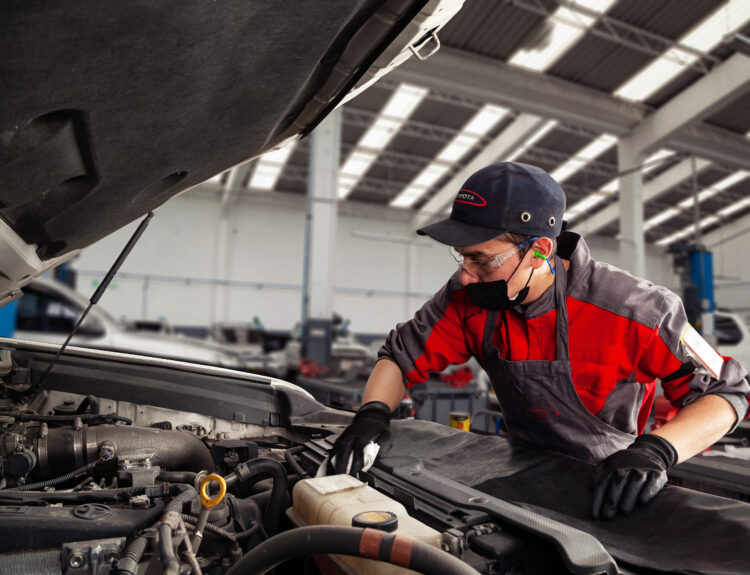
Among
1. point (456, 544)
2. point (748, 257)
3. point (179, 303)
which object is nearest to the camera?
point (456, 544)

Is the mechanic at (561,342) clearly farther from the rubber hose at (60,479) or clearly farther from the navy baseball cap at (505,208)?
the rubber hose at (60,479)

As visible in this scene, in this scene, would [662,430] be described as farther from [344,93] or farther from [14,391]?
[14,391]

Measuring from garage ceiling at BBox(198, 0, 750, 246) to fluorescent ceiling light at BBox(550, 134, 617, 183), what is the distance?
34 mm

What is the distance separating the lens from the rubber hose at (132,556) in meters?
0.79

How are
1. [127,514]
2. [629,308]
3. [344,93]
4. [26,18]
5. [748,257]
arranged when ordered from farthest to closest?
[748,257]
[629,308]
[344,93]
[127,514]
[26,18]

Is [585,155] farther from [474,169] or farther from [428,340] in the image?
[428,340]

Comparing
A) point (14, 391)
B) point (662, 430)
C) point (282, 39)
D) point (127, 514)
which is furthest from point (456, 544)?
point (14, 391)

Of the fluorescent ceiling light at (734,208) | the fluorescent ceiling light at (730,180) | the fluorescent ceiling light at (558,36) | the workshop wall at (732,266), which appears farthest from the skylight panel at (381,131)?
Answer: the workshop wall at (732,266)

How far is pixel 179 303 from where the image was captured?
14.0m

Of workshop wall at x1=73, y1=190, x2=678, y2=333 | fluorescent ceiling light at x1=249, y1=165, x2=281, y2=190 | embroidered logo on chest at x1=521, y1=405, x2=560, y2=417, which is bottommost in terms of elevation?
embroidered logo on chest at x1=521, y1=405, x2=560, y2=417

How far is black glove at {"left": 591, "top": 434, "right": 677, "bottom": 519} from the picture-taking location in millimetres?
1031

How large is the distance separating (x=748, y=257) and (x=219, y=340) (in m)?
16.7

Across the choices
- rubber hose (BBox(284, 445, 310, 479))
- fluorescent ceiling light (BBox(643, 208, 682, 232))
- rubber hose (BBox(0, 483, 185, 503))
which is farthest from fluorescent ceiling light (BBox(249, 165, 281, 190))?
rubber hose (BBox(0, 483, 185, 503))

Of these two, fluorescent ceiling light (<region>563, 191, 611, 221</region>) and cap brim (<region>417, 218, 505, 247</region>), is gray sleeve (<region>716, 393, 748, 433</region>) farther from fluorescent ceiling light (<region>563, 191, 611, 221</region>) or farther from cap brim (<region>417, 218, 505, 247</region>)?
fluorescent ceiling light (<region>563, 191, 611, 221</region>)
